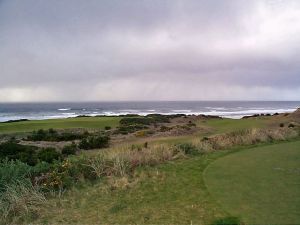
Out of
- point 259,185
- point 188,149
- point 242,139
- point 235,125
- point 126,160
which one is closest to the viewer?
point 259,185

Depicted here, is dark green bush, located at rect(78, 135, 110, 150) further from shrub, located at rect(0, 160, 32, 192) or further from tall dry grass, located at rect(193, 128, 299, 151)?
shrub, located at rect(0, 160, 32, 192)

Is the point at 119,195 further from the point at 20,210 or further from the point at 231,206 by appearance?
the point at 231,206

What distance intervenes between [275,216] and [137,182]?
3.94 m

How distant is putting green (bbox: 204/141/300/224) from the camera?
6200 mm

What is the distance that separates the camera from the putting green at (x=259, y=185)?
620cm

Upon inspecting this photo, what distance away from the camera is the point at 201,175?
940 cm

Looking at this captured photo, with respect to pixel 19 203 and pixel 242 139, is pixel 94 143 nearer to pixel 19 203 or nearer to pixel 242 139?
pixel 242 139

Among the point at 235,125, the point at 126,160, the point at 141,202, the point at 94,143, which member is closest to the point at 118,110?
the point at 235,125

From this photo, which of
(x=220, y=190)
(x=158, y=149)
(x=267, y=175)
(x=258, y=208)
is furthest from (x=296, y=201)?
(x=158, y=149)

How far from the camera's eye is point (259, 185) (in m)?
8.05

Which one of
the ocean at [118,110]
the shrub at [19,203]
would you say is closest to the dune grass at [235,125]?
the shrub at [19,203]

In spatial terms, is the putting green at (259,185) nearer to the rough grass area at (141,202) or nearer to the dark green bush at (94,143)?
the rough grass area at (141,202)

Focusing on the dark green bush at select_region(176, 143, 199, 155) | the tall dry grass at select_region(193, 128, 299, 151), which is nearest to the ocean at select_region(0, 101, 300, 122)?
the tall dry grass at select_region(193, 128, 299, 151)

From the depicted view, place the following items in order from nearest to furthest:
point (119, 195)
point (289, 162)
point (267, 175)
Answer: point (119, 195) < point (267, 175) < point (289, 162)
